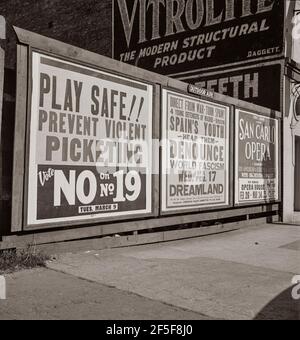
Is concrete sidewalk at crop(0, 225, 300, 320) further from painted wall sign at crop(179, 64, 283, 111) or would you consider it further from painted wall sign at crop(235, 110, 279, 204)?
painted wall sign at crop(179, 64, 283, 111)

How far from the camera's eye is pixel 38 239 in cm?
696

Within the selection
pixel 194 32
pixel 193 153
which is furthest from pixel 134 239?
pixel 194 32

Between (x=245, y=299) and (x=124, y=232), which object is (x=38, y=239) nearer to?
(x=124, y=232)

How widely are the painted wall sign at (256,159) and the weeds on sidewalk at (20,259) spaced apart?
6.45m

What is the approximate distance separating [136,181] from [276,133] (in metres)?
6.74

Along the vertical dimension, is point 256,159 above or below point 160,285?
above

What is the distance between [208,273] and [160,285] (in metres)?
1.05

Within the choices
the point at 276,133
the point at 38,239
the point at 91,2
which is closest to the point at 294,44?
the point at 276,133

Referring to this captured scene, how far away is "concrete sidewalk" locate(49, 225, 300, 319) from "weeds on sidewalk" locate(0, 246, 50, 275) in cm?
20

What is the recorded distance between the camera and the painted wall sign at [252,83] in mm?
14172

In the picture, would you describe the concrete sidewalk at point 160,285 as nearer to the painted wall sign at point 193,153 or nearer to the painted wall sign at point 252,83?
the painted wall sign at point 193,153

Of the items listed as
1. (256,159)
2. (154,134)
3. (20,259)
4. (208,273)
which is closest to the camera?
(20,259)

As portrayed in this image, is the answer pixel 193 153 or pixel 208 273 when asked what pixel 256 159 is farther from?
pixel 208 273

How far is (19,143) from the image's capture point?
6578 millimetres
